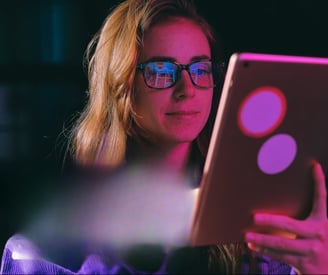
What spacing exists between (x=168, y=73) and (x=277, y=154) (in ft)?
1.35

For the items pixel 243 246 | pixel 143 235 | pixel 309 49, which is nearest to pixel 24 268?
pixel 143 235

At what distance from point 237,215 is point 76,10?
687 millimetres

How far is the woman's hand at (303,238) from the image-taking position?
89 cm

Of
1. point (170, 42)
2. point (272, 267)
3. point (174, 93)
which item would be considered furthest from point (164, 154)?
point (272, 267)

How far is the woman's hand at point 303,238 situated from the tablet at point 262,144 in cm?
Result: 2

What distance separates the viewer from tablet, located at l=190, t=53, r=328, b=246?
0.78m

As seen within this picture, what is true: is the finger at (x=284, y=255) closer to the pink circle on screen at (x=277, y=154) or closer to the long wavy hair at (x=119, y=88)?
the pink circle on screen at (x=277, y=154)

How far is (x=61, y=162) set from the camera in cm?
129

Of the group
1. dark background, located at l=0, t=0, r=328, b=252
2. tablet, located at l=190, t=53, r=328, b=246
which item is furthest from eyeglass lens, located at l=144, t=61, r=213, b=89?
tablet, located at l=190, t=53, r=328, b=246

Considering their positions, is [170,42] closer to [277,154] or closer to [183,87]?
[183,87]

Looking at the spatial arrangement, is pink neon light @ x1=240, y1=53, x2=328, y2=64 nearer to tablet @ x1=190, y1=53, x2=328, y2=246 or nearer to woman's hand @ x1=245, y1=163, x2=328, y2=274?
tablet @ x1=190, y1=53, x2=328, y2=246

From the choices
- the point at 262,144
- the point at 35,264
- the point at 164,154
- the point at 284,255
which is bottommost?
Answer: the point at 35,264

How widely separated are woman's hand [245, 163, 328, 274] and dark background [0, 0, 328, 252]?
0.51 meters

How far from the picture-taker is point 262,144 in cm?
84
